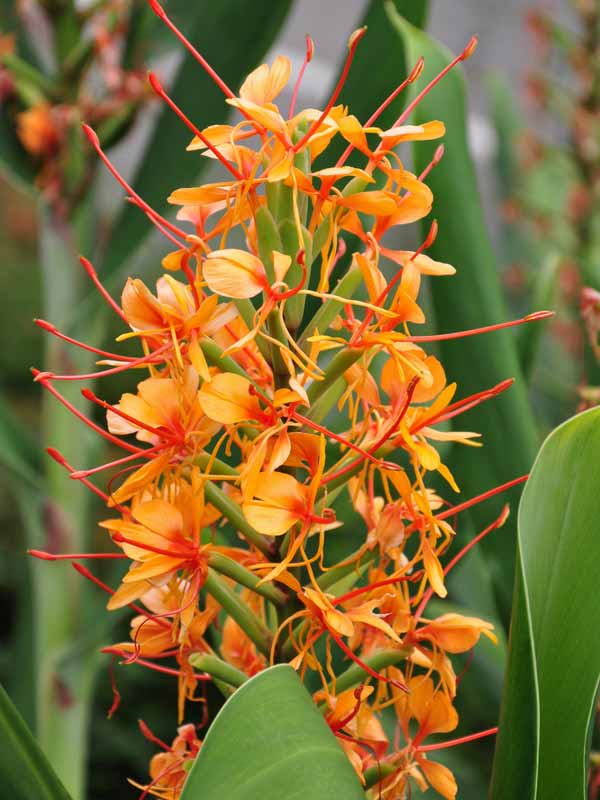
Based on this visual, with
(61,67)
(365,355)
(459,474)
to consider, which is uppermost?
(61,67)

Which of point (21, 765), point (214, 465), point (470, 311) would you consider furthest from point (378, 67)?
point (21, 765)

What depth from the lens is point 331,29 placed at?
90.7 inches

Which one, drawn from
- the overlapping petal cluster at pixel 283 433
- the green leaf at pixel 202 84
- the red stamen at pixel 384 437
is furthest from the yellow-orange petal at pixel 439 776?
the green leaf at pixel 202 84

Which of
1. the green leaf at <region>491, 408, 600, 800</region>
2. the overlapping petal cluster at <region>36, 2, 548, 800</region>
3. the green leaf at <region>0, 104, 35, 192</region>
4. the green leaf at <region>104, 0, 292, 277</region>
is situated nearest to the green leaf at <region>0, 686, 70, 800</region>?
the overlapping petal cluster at <region>36, 2, 548, 800</region>

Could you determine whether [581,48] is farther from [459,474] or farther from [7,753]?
[7,753]

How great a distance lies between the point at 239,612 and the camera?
0.33 m

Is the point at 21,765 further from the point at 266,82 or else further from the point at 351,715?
the point at 266,82

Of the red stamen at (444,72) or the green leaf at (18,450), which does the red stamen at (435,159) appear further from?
the green leaf at (18,450)

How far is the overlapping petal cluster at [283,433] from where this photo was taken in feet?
1.01

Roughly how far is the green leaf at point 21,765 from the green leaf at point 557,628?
0.14 m

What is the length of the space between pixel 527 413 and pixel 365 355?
0.20m

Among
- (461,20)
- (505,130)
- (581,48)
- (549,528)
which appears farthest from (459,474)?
(461,20)

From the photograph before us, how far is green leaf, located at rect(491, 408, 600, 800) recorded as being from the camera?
30 centimetres

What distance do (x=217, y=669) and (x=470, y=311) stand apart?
241 millimetres
